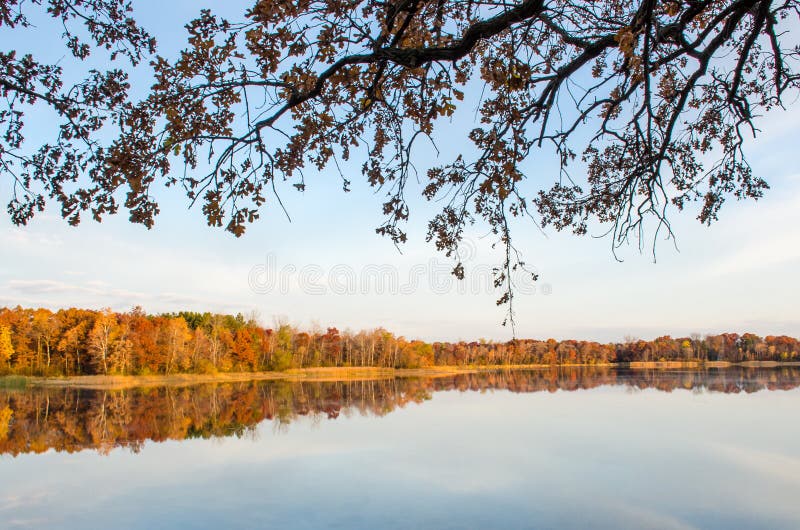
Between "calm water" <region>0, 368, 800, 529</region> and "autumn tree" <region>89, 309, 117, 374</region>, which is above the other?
"autumn tree" <region>89, 309, 117, 374</region>

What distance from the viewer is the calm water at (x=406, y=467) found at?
8.40 meters

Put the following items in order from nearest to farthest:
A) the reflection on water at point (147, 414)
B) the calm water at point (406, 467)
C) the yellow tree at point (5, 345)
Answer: the calm water at point (406, 467)
the reflection on water at point (147, 414)
the yellow tree at point (5, 345)

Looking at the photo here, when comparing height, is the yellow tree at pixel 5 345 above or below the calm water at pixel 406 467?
above

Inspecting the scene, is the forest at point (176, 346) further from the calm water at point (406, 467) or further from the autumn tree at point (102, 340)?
the calm water at point (406, 467)

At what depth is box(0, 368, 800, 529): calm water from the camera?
27.6 feet

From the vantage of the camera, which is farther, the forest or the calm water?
the forest

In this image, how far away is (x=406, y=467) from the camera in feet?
37.9

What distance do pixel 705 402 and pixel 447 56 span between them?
24.0 meters

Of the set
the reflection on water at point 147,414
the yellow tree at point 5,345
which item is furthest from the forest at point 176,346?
the reflection on water at point 147,414

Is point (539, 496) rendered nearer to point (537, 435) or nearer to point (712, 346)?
point (537, 435)

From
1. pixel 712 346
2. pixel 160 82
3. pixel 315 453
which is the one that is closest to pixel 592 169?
pixel 160 82

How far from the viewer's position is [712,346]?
100938mm

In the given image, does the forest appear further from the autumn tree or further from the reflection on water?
the reflection on water

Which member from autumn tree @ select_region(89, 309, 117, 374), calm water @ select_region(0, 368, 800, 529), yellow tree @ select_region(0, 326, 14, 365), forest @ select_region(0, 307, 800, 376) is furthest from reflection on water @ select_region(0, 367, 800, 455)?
yellow tree @ select_region(0, 326, 14, 365)
